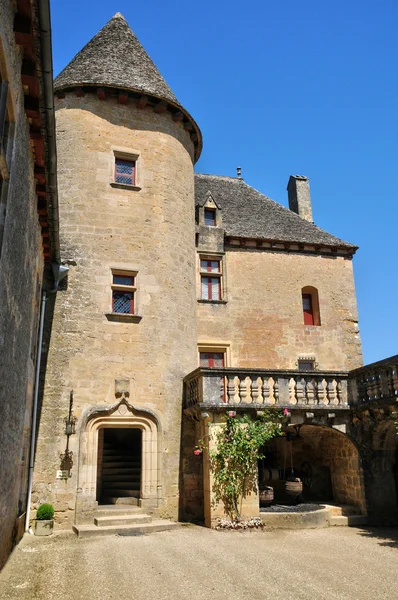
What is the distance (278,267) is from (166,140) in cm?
523

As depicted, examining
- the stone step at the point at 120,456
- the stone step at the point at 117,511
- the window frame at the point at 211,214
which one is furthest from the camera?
the window frame at the point at 211,214

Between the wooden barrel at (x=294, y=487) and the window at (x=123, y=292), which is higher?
the window at (x=123, y=292)

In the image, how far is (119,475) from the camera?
1289 centimetres

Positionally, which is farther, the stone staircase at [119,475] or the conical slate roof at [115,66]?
the conical slate roof at [115,66]

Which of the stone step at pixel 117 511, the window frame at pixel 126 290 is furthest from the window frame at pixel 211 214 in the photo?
the stone step at pixel 117 511

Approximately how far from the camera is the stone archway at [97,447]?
10.3 metres

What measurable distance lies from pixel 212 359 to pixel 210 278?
8.01 feet

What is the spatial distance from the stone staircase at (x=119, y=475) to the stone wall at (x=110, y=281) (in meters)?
1.32

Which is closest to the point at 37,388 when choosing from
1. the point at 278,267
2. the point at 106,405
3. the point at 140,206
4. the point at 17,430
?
the point at 106,405

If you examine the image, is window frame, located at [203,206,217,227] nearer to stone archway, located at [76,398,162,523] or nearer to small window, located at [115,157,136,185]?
small window, located at [115,157,136,185]

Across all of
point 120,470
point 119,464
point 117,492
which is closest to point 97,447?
point 117,492

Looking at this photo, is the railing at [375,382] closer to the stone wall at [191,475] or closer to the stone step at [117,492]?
the stone wall at [191,475]

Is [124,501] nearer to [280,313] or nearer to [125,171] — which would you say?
[280,313]

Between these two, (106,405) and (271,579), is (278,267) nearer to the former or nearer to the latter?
(106,405)
